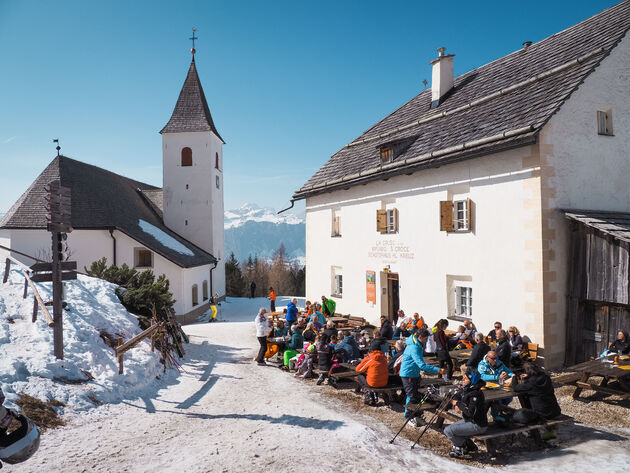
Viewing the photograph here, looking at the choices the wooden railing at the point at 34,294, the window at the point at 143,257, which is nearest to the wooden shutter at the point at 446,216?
the wooden railing at the point at 34,294

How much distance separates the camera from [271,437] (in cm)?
720

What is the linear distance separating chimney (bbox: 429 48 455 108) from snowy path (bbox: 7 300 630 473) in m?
13.7

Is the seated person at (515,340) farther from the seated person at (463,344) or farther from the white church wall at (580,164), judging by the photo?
the seated person at (463,344)

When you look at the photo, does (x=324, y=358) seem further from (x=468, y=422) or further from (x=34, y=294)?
(x=34, y=294)

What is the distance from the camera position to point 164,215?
3403 centimetres

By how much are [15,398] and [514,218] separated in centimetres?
1193

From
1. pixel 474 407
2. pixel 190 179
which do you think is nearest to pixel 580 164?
pixel 474 407

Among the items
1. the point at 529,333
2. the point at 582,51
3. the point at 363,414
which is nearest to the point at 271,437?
the point at 363,414

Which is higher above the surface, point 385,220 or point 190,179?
point 190,179

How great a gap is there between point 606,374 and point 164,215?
1247 inches

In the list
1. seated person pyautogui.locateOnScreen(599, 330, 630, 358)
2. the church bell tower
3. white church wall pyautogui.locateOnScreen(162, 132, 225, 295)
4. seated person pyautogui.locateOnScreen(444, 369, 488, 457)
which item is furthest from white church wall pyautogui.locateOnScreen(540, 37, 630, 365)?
white church wall pyautogui.locateOnScreen(162, 132, 225, 295)

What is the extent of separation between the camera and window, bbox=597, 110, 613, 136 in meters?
11.9

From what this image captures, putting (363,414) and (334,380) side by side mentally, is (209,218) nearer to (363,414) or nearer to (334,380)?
(334,380)

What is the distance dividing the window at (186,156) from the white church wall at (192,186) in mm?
249
